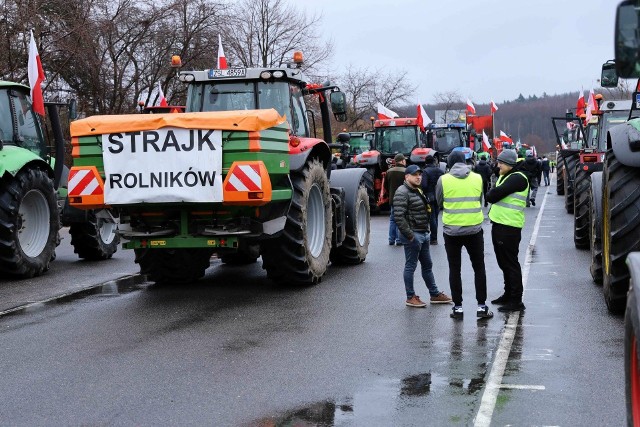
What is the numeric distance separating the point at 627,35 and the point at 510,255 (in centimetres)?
621

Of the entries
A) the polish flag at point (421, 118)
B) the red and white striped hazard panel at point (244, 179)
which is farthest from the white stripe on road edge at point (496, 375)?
the polish flag at point (421, 118)

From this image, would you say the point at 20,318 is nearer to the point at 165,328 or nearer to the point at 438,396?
the point at 165,328

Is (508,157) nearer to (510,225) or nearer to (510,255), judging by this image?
(510,225)

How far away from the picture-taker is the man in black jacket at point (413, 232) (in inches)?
416

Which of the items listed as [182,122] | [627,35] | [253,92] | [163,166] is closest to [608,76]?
[253,92]

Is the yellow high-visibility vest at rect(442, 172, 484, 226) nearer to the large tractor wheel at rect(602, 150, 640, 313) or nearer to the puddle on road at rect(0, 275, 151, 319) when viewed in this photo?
the large tractor wheel at rect(602, 150, 640, 313)

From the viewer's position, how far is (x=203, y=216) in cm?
1087

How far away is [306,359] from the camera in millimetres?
7891

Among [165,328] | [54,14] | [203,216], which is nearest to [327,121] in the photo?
[203,216]

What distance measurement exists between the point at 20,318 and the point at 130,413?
4044 millimetres

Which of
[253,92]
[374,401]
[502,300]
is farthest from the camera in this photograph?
→ [253,92]

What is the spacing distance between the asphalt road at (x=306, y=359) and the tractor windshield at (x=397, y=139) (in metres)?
16.4

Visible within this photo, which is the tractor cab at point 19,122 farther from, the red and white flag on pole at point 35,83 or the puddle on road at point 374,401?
the puddle on road at point 374,401

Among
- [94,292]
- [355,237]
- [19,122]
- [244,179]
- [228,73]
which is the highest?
[228,73]
